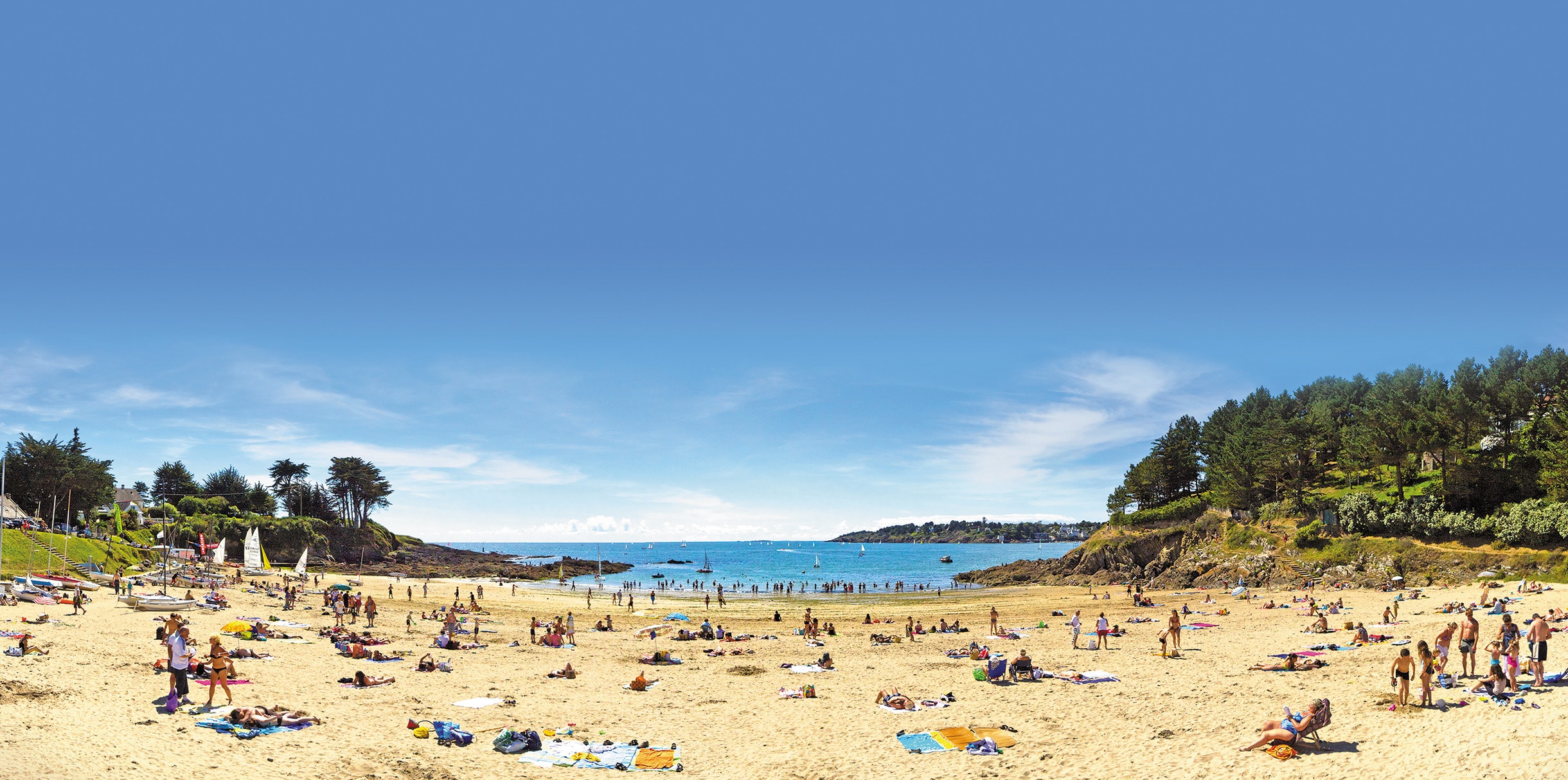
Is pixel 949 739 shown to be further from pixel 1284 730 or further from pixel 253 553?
pixel 253 553

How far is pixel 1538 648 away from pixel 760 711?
1779 centimetres

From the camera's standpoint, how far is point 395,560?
357 ft

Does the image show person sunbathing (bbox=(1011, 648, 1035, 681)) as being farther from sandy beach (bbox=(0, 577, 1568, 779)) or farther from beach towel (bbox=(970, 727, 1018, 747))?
beach towel (bbox=(970, 727, 1018, 747))

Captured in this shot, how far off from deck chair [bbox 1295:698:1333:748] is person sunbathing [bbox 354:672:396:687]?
2219cm

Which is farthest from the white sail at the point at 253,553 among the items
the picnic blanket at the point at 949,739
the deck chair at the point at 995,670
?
the picnic blanket at the point at 949,739

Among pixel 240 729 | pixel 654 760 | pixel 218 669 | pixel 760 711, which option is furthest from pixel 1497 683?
pixel 218 669

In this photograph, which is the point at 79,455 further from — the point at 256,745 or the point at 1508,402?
the point at 1508,402

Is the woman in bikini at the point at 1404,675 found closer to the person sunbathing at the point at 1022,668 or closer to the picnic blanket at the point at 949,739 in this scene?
the picnic blanket at the point at 949,739

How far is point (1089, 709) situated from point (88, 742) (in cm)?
2056

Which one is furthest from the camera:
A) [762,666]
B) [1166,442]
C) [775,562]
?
[775,562]

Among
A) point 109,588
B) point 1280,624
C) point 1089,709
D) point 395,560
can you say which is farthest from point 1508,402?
point 395,560

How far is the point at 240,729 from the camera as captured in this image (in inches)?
576

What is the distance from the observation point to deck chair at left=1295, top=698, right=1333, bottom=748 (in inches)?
540

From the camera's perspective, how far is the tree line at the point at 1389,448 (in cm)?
5181
